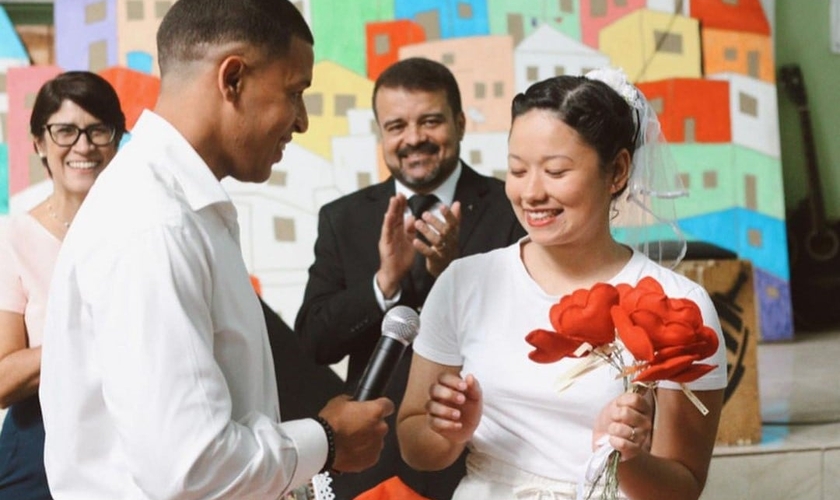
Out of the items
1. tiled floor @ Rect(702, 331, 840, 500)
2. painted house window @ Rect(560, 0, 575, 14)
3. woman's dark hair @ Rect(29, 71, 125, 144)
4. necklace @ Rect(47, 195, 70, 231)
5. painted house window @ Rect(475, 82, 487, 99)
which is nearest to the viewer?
necklace @ Rect(47, 195, 70, 231)

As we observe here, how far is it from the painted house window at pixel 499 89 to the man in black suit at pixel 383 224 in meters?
2.46

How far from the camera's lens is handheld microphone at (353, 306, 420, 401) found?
5.75 feet

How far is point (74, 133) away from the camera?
103 inches

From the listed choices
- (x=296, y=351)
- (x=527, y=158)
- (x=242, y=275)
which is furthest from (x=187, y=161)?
(x=296, y=351)

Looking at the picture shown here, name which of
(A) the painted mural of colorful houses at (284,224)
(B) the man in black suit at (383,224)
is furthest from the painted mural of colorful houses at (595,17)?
(B) the man in black suit at (383,224)

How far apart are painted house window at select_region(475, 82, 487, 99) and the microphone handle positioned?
147 inches

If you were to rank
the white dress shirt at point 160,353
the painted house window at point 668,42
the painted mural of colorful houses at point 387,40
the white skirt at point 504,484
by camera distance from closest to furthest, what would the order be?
the white dress shirt at point 160,353, the white skirt at point 504,484, the painted mural of colorful houses at point 387,40, the painted house window at point 668,42

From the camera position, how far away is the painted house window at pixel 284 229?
522 cm

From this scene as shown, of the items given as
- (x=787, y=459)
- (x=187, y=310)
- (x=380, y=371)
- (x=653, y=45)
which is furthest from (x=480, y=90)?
(x=187, y=310)

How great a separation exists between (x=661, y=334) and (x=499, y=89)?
4032 mm

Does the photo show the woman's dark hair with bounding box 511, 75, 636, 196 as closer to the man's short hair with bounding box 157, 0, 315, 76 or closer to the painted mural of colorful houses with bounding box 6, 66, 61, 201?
the man's short hair with bounding box 157, 0, 315, 76

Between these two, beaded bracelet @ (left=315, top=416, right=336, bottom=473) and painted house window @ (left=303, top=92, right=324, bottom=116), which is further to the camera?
painted house window @ (left=303, top=92, right=324, bottom=116)

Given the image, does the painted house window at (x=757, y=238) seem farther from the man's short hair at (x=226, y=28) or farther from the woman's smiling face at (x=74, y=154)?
the man's short hair at (x=226, y=28)

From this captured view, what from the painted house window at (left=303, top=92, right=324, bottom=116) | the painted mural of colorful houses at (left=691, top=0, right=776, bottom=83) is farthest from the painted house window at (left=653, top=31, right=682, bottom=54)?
the painted house window at (left=303, top=92, right=324, bottom=116)
